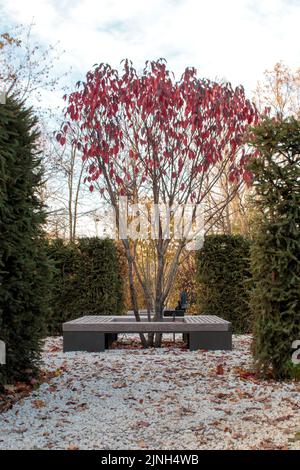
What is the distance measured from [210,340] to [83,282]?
378cm

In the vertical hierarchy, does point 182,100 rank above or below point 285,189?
above

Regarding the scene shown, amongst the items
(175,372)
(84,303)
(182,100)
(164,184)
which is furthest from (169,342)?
(182,100)

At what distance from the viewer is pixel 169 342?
11.1 meters

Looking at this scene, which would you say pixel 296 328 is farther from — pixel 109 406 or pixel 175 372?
→ pixel 109 406

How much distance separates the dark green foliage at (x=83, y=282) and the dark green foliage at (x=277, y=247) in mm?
5711

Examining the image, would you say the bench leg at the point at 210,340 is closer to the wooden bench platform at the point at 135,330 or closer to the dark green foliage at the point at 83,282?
the wooden bench platform at the point at 135,330

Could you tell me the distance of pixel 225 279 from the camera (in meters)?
11.8

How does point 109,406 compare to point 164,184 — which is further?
point 164,184

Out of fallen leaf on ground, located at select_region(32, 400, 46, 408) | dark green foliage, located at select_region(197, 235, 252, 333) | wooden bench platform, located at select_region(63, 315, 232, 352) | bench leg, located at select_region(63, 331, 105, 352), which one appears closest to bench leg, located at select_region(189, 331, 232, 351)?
wooden bench platform, located at select_region(63, 315, 232, 352)

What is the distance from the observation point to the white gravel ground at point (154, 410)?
14.3ft

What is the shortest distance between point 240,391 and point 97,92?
523 centimetres

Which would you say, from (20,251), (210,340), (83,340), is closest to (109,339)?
(83,340)

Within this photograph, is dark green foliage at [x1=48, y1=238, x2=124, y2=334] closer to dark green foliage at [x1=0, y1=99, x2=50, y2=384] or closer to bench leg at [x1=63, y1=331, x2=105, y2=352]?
bench leg at [x1=63, y1=331, x2=105, y2=352]

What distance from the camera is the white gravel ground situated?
4352 millimetres
